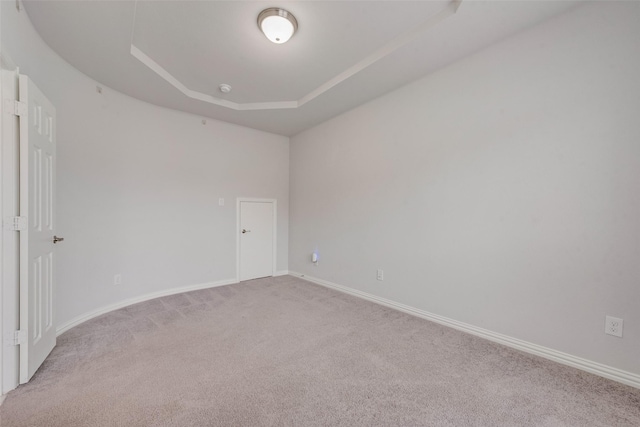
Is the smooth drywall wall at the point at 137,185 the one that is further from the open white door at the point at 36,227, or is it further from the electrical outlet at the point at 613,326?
the electrical outlet at the point at 613,326

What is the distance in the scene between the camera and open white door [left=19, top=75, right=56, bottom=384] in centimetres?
176

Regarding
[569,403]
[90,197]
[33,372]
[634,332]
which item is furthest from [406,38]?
[33,372]

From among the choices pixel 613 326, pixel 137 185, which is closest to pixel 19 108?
pixel 137 185

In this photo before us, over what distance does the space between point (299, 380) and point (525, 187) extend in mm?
2410

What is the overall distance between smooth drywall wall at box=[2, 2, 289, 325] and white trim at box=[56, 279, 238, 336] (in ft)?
0.18

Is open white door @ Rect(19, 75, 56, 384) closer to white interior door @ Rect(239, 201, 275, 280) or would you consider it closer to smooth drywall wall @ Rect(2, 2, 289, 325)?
smooth drywall wall @ Rect(2, 2, 289, 325)

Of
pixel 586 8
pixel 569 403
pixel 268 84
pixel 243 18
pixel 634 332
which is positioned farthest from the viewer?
pixel 268 84

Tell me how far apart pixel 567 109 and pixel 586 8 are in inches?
29.0

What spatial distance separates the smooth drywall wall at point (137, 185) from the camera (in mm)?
2621

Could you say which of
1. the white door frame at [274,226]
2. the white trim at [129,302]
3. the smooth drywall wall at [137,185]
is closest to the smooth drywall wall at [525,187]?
the white door frame at [274,226]

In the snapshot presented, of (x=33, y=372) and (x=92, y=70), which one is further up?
(x=92, y=70)

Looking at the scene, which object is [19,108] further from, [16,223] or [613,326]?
[613,326]

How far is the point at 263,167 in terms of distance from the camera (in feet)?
15.7

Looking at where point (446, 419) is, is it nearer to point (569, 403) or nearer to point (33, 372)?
point (569, 403)
